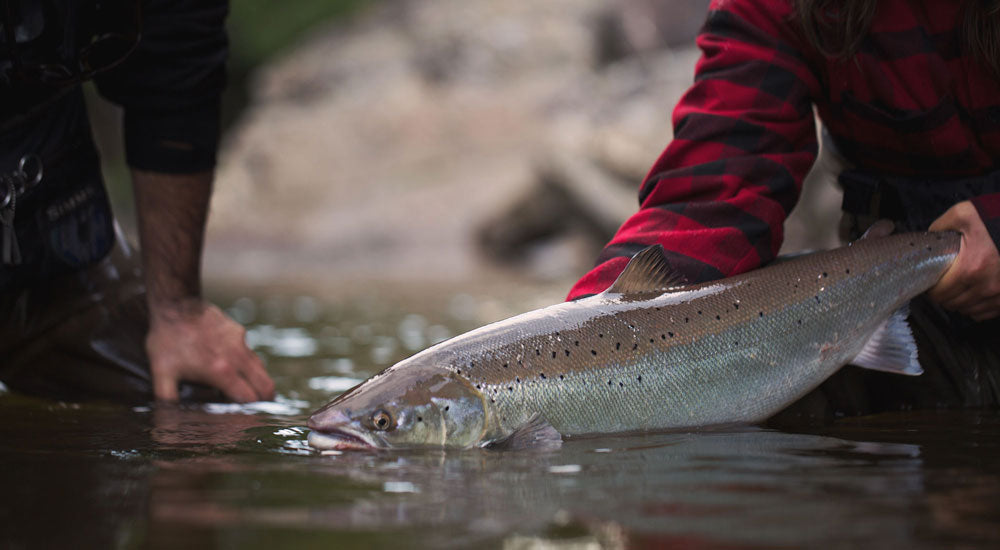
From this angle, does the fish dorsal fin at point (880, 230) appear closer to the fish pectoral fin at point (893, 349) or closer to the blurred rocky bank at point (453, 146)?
the fish pectoral fin at point (893, 349)

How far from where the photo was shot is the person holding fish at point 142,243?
2.80 m

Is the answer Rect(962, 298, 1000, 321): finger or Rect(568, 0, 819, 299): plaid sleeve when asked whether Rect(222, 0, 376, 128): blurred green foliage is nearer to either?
Rect(568, 0, 819, 299): plaid sleeve

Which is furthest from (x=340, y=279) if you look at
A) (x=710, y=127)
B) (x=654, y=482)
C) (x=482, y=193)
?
(x=654, y=482)

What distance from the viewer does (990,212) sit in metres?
2.27

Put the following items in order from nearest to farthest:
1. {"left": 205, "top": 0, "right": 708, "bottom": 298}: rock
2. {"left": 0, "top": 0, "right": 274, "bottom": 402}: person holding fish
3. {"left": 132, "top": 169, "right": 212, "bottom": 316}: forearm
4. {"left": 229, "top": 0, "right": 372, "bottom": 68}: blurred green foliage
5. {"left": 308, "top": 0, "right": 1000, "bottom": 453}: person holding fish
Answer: {"left": 308, "top": 0, "right": 1000, "bottom": 453}: person holding fish
{"left": 0, "top": 0, "right": 274, "bottom": 402}: person holding fish
{"left": 132, "top": 169, "right": 212, "bottom": 316}: forearm
{"left": 205, "top": 0, "right": 708, "bottom": 298}: rock
{"left": 229, "top": 0, "right": 372, "bottom": 68}: blurred green foliage

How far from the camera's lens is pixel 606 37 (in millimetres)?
15117

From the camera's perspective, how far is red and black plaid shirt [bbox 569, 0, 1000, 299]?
2355 mm

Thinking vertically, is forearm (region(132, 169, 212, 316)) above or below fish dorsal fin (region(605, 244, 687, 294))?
above

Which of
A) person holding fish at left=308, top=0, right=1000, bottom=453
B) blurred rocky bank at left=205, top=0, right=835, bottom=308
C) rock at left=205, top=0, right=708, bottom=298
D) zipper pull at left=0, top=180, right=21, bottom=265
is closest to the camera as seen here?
person holding fish at left=308, top=0, right=1000, bottom=453

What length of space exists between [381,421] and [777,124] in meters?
1.17

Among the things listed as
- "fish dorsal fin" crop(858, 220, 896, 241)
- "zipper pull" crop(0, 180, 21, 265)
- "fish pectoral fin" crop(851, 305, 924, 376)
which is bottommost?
"fish pectoral fin" crop(851, 305, 924, 376)

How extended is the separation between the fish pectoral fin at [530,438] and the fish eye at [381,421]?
0.61 ft

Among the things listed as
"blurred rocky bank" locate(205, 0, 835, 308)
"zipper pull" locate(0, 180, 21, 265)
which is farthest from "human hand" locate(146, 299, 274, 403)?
"blurred rocky bank" locate(205, 0, 835, 308)

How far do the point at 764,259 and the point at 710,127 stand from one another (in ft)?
1.08
